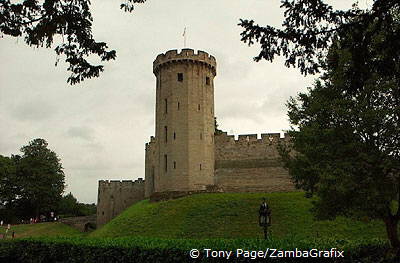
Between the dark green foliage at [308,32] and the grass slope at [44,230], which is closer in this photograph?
the dark green foliage at [308,32]

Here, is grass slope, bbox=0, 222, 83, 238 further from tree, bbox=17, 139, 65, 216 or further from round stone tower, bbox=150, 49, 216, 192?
round stone tower, bbox=150, 49, 216, 192

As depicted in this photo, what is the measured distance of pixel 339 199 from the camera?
16.7m

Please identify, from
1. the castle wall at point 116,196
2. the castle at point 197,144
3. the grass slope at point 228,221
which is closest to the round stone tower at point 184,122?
the castle at point 197,144

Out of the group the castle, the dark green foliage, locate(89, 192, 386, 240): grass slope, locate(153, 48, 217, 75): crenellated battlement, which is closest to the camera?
the dark green foliage

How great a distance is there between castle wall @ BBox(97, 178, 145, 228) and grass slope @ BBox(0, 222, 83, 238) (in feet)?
13.4

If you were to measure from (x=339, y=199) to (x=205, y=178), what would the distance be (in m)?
21.2


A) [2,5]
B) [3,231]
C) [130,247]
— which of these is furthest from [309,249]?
[3,231]

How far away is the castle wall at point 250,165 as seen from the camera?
125 feet

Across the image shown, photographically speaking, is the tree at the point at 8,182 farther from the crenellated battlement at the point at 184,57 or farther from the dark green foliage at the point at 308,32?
the dark green foliage at the point at 308,32

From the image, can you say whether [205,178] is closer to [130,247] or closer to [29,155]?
[130,247]

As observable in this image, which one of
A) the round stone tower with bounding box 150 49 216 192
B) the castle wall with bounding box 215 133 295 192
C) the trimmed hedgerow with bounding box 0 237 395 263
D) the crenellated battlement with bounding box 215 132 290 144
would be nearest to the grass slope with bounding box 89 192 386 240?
the round stone tower with bounding box 150 49 216 192

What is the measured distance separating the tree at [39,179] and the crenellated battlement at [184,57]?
2738 cm

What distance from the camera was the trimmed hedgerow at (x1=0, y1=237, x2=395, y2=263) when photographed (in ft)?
30.3

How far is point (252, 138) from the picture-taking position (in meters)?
40.4
